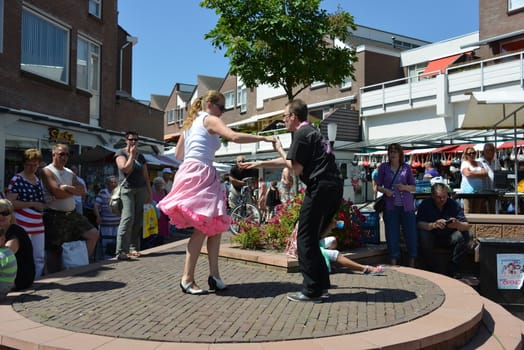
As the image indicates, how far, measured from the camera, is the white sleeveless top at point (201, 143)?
475 cm

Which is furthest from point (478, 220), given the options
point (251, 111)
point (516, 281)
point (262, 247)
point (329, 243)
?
point (251, 111)

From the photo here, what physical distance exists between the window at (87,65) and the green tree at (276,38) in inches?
304

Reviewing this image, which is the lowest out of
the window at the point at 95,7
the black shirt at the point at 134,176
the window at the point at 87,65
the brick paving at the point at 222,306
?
the brick paving at the point at 222,306

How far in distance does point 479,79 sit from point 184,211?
2118 centimetres

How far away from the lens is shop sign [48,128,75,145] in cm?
1383

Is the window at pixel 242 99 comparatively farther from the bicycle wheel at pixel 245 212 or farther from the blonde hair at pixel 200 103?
the blonde hair at pixel 200 103

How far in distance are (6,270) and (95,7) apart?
51.5 ft

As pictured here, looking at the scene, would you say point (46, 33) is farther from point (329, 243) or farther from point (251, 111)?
point (251, 111)

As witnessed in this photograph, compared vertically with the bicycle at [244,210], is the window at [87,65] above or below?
above

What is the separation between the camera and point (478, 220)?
23.2ft

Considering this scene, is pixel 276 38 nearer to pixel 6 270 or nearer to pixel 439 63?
pixel 6 270

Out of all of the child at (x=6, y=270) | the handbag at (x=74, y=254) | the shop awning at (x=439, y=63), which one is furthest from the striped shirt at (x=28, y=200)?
the shop awning at (x=439, y=63)

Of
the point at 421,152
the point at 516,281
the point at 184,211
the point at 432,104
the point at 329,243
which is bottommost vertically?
the point at 516,281

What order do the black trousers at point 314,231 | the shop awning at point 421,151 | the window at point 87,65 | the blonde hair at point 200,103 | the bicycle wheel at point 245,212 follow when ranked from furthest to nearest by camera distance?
the shop awning at point 421,151 < the window at point 87,65 < the bicycle wheel at point 245,212 < the blonde hair at point 200,103 < the black trousers at point 314,231
